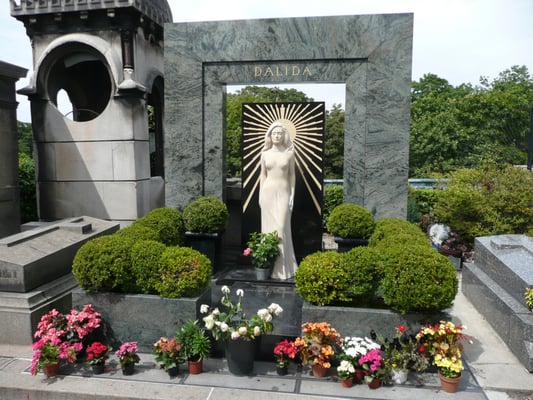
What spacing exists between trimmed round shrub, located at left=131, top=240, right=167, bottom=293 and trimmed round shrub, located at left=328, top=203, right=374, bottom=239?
394 centimetres

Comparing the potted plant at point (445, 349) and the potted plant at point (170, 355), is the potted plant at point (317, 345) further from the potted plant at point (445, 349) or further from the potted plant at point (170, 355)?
the potted plant at point (170, 355)

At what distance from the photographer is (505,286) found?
655cm

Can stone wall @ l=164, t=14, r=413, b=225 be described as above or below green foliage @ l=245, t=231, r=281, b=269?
above

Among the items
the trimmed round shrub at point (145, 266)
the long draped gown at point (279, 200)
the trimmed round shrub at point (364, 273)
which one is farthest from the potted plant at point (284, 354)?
the long draped gown at point (279, 200)

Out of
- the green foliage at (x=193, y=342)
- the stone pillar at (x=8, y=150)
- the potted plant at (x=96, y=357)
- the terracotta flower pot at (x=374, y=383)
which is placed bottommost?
the terracotta flower pot at (x=374, y=383)

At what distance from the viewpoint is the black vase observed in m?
4.79

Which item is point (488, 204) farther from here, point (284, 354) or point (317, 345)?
point (284, 354)

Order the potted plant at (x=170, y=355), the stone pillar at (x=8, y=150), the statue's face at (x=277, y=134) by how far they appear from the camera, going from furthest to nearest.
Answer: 1. the stone pillar at (x=8, y=150)
2. the statue's face at (x=277, y=134)
3. the potted plant at (x=170, y=355)

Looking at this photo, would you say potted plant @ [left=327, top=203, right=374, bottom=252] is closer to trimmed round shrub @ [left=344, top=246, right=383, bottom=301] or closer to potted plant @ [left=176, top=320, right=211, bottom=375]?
trimmed round shrub @ [left=344, top=246, right=383, bottom=301]

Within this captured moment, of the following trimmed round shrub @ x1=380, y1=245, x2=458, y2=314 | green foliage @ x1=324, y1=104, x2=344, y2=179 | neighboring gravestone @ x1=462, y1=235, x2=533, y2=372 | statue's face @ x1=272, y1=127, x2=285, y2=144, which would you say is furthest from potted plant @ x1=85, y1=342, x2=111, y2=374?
green foliage @ x1=324, y1=104, x2=344, y2=179

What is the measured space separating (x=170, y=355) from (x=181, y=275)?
3.22ft

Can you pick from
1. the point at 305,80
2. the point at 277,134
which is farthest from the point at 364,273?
the point at 305,80

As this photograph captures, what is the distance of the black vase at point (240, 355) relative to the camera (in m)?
4.79

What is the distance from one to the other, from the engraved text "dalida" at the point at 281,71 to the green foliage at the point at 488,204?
4659 mm
